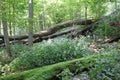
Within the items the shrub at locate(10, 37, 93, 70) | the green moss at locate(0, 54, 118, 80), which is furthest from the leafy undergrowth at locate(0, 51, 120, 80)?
the shrub at locate(10, 37, 93, 70)

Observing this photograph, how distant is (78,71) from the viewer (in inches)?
188

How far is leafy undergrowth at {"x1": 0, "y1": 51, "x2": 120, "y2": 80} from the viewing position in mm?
4371

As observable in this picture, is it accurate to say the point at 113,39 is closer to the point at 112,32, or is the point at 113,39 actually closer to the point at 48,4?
the point at 112,32

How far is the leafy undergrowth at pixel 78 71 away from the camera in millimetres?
4371

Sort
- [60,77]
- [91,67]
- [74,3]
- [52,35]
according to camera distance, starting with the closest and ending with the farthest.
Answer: [60,77] < [91,67] < [52,35] < [74,3]

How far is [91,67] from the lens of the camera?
16.0 ft

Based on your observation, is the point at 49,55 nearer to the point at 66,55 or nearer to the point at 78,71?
the point at 66,55

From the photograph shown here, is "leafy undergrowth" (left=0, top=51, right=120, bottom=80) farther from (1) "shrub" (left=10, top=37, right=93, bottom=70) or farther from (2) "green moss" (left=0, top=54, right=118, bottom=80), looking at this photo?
(1) "shrub" (left=10, top=37, right=93, bottom=70)

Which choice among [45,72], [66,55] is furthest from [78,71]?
[66,55]

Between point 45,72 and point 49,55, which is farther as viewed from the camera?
point 49,55

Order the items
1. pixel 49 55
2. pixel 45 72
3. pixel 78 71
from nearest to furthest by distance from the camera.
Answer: pixel 45 72
pixel 78 71
pixel 49 55

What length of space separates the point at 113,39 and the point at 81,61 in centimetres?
827

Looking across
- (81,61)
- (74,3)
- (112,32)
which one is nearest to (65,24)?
(112,32)

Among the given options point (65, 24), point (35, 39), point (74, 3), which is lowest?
point (35, 39)
